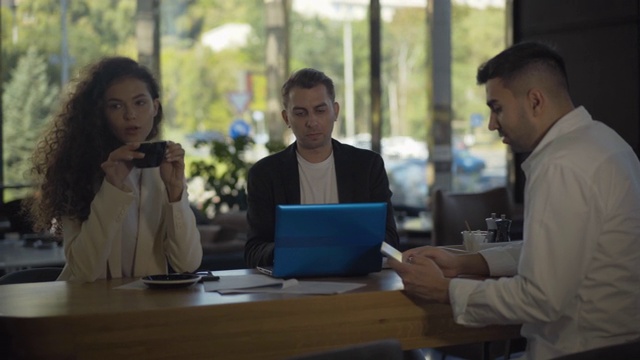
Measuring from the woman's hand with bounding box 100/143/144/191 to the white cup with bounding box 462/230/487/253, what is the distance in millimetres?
1058

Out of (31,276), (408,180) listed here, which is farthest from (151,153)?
(408,180)

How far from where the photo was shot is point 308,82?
12.3 feet

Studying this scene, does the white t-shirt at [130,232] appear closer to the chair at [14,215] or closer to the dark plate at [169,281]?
the dark plate at [169,281]

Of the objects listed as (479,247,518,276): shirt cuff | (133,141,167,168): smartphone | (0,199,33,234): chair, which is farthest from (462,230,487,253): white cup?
(0,199,33,234): chair

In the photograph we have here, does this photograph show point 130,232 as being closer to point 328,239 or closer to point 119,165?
point 119,165

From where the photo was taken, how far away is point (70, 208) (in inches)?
128

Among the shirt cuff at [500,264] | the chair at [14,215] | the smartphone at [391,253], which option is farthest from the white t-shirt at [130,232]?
the chair at [14,215]

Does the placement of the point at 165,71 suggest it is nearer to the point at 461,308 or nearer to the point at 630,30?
the point at 630,30

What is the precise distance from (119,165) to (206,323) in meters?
0.83

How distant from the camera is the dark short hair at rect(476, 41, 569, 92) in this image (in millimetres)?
2576

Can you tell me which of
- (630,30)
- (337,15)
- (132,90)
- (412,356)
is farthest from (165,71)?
(412,356)

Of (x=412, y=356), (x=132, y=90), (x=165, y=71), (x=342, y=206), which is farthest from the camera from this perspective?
(x=165, y=71)

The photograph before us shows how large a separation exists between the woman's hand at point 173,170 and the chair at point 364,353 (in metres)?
1.37

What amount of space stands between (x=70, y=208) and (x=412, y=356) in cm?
120
